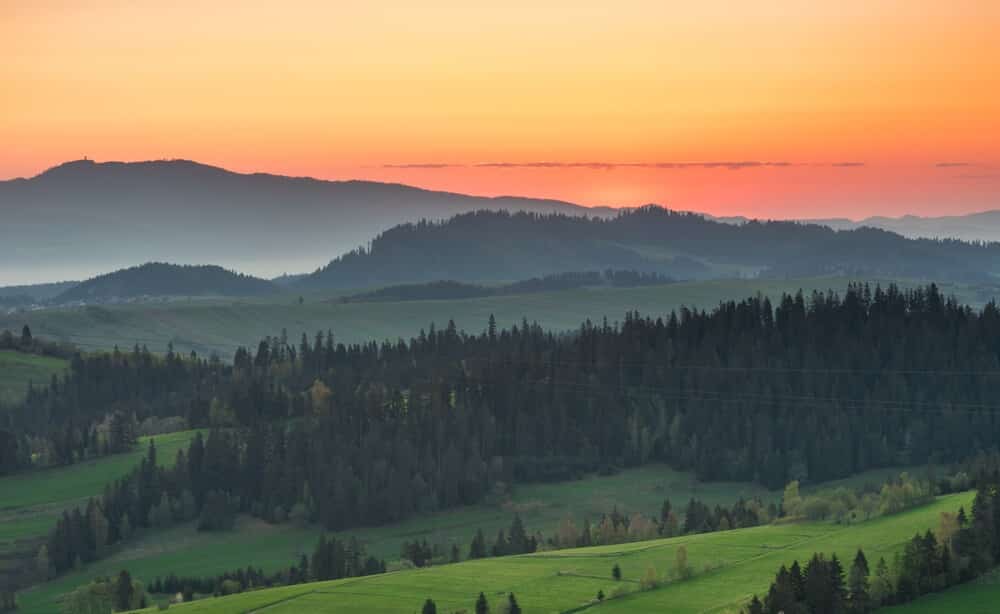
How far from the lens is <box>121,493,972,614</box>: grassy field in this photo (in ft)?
358

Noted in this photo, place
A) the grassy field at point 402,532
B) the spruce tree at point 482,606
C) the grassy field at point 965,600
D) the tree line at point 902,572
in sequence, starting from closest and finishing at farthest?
the tree line at point 902,572
the grassy field at point 965,600
the spruce tree at point 482,606
the grassy field at point 402,532

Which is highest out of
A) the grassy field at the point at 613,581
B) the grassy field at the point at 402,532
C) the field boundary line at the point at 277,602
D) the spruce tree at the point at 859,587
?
the spruce tree at the point at 859,587

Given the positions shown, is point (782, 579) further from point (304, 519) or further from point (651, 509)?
point (304, 519)

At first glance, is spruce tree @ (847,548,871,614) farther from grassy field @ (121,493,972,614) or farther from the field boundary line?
the field boundary line

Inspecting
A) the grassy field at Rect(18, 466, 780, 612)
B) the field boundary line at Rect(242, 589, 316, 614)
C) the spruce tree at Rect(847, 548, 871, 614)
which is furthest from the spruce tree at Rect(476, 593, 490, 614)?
the grassy field at Rect(18, 466, 780, 612)

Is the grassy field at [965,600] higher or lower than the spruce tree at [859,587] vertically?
lower

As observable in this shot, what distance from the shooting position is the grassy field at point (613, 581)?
10900 centimetres

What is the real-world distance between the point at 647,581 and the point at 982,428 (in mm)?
92678

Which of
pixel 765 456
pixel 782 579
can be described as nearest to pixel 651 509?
pixel 765 456

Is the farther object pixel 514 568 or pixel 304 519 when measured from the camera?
pixel 304 519

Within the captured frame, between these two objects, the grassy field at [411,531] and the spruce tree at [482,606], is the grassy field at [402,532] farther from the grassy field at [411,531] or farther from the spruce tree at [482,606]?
the spruce tree at [482,606]

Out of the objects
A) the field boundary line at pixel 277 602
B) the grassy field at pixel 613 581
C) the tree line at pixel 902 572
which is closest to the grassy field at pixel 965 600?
the tree line at pixel 902 572

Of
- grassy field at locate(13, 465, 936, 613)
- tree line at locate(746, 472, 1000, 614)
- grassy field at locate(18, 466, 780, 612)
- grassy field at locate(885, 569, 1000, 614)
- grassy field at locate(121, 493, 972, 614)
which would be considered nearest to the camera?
tree line at locate(746, 472, 1000, 614)

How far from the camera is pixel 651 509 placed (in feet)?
594
